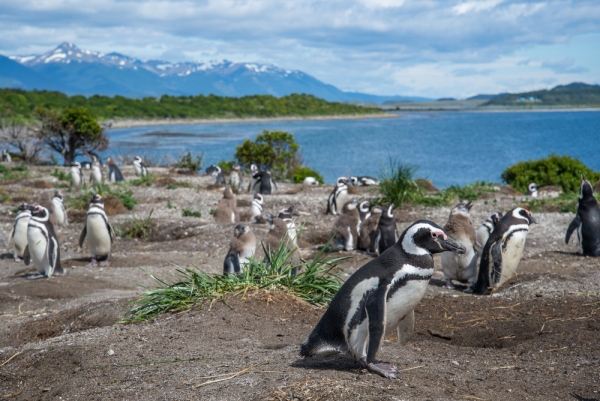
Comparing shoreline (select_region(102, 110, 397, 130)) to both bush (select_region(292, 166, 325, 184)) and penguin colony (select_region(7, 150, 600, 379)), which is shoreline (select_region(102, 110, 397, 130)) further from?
penguin colony (select_region(7, 150, 600, 379))

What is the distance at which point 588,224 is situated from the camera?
8305mm

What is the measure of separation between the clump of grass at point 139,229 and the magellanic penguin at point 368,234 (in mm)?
4106

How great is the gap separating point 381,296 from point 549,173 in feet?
55.4

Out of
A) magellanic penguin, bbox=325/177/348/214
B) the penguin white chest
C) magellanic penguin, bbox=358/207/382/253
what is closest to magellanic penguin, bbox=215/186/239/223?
magellanic penguin, bbox=325/177/348/214

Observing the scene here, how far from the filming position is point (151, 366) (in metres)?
3.86

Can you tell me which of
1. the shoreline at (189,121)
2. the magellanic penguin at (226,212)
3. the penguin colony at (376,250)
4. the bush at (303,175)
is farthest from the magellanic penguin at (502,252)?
the shoreline at (189,121)

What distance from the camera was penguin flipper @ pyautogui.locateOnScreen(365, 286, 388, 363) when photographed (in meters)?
3.21

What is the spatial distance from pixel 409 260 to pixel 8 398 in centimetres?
261

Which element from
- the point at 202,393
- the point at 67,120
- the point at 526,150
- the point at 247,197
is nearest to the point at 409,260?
the point at 202,393

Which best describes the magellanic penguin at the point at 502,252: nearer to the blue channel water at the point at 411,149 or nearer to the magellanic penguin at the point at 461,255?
the magellanic penguin at the point at 461,255

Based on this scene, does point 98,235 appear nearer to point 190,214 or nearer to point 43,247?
point 43,247

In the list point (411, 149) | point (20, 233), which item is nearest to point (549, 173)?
point (20, 233)

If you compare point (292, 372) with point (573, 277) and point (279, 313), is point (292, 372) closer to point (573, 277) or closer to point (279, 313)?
point (279, 313)

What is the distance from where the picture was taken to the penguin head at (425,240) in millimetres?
3395
